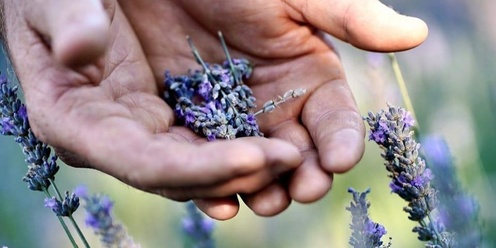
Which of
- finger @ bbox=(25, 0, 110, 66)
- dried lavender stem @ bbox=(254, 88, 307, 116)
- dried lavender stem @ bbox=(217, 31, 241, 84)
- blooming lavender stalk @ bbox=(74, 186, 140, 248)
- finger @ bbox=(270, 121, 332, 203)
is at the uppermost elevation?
finger @ bbox=(25, 0, 110, 66)

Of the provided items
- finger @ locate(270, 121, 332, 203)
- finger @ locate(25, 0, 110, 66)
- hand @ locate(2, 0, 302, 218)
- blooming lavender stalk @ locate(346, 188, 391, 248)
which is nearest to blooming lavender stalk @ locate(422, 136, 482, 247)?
blooming lavender stalk @ locate(346, 188, 391, 248)

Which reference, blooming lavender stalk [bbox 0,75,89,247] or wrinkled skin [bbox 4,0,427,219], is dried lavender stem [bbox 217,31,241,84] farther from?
blooming lavender stalk [bbox 0,75,89,247]

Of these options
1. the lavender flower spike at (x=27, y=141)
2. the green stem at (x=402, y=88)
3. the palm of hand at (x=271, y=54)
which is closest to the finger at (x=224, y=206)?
the palm of hand at (x=271, y=54)

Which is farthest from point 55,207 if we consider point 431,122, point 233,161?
point 431,122

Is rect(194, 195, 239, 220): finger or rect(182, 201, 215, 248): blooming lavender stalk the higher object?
rect(194, 195, 239, 220): finger

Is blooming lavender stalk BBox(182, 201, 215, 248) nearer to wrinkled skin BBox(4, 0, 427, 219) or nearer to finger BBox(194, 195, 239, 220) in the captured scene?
wrinkled skin BBox(4, 0, 427, 219)

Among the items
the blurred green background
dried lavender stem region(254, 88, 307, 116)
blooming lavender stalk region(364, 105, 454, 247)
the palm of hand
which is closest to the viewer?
blooming lavender stalk region(364, 105, 454, 247)

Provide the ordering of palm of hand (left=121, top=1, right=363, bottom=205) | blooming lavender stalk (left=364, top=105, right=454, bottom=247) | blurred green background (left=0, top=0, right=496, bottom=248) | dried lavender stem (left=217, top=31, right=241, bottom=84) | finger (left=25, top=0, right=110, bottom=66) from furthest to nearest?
blurred green background (left=0, top=0, right=496, bottom=248) < dried lavender stem (left=217, top=31, right=241, bottom=84) < palm of hand (left=121, top=1, right=363, bottom=205) < blooming lavender stalk (left=364, top=105, right=454, bottom=247) < finger (left=25, top=0, right=110, bottom=66)

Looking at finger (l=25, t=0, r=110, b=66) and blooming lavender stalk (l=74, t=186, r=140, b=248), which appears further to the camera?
blooming lavender stalk (l=74, t=186, r=140, b=248)

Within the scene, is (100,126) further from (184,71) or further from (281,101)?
(184,71)
